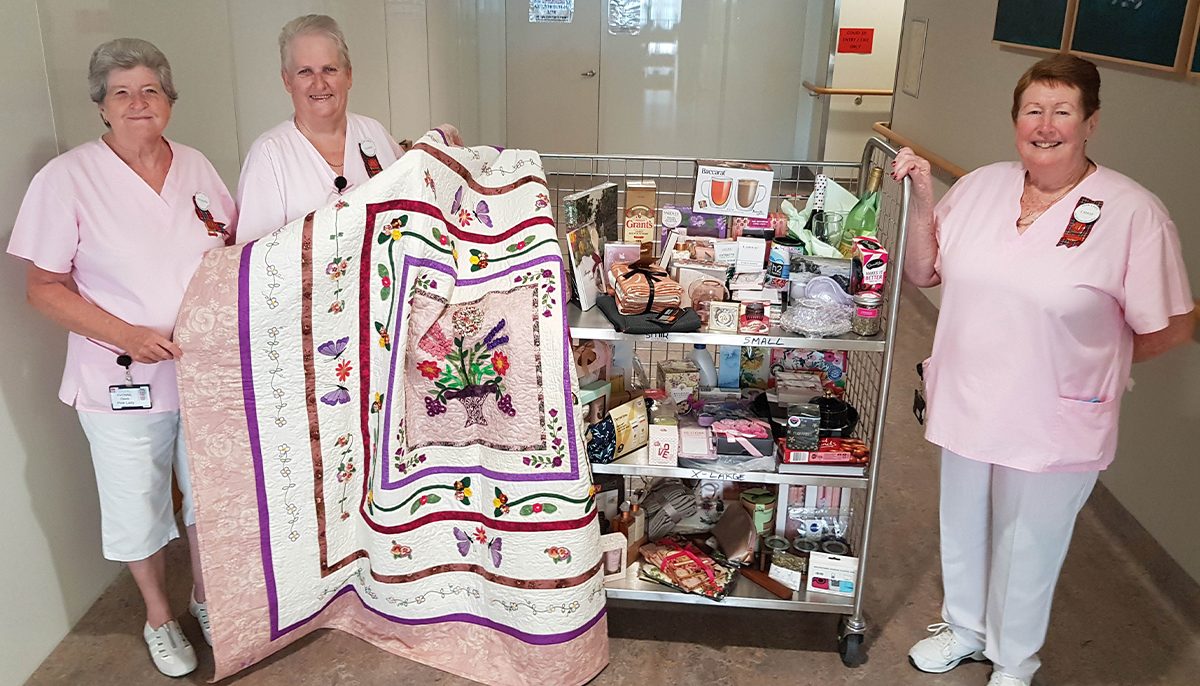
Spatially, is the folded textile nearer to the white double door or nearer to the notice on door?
the white double door

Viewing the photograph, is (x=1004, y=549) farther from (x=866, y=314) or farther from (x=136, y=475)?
(x=136, y=475)

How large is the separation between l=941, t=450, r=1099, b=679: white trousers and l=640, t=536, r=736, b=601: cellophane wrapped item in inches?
22.0

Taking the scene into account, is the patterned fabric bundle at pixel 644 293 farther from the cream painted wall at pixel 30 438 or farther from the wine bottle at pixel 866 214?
the cream painted wall at pixel 30 438

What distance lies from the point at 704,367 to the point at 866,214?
604 millimetres

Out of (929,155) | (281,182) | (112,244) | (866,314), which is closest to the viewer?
(112,244)

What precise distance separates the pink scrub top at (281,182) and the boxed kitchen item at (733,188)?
88 centimetres

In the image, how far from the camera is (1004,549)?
7.32 ft

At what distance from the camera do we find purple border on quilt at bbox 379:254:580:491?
2139 millimetres

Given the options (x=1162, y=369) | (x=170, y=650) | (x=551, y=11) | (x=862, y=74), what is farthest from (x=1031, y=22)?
(x=551, y=11)

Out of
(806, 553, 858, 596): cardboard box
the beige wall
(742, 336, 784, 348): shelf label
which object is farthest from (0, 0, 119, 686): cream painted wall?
the beige wall

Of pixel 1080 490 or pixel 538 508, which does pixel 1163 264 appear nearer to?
pixel 1080 490

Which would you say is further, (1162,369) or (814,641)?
(1162,369)

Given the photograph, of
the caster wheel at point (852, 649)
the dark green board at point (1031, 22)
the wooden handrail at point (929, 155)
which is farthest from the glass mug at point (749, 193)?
the wooden handrail at point (929, 155)

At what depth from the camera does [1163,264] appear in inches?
75.2
